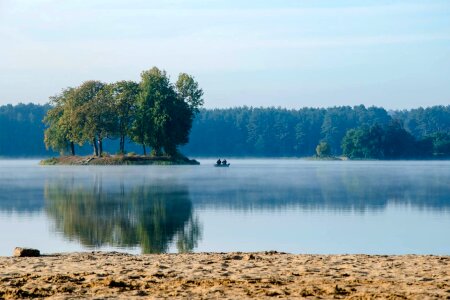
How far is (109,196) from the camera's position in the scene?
3969cm

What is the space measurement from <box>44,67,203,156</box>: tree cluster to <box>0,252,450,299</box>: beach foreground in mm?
91089

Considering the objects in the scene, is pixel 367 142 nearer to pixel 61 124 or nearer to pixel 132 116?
pixel 132 116

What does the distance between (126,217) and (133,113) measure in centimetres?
8602

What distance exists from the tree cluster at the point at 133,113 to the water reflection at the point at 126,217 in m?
63.5

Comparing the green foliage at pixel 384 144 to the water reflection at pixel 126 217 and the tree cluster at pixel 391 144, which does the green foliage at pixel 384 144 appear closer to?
the tree cluster at pixel 391 144

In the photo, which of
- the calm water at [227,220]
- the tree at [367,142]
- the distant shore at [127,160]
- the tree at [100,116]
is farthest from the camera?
the tree at [367,142]

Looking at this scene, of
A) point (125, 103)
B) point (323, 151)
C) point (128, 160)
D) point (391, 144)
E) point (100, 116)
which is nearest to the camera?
point (100, 116)

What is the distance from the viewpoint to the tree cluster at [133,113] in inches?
4247

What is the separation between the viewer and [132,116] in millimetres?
114125

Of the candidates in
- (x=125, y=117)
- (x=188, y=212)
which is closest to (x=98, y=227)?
(x=188, y=212)

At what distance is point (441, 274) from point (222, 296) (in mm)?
4260

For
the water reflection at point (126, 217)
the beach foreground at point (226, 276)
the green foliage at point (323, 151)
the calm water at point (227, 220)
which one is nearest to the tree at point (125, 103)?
the water reflection at point (126, 217)

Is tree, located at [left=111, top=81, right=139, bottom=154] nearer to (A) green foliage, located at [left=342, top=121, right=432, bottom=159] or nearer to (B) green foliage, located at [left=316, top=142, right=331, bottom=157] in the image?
(B) green foliage, located at [left=316, top=142, right=331, bottom=157]

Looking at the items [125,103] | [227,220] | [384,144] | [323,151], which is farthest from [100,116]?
[384,144]
